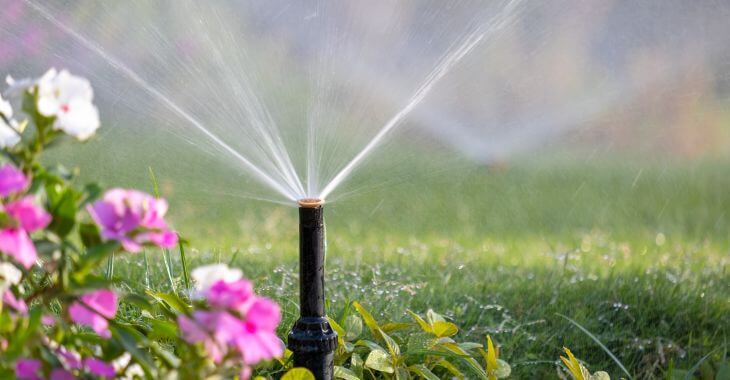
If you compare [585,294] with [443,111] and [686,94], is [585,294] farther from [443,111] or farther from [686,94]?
[686,94]

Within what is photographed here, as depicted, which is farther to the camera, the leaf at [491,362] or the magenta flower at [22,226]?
the leaf at [491,362]

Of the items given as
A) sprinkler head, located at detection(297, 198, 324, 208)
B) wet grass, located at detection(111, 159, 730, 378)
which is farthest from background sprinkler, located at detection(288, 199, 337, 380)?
wet grass, located at detection(111, 159, 730, 378)

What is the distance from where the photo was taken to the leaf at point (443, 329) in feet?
6.61

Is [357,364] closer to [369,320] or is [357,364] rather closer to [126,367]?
[369,320]

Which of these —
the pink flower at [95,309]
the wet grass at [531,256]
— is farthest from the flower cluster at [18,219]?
the wet grass at [531,256]

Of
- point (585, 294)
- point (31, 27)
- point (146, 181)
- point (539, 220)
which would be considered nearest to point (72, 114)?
point (585, 294)

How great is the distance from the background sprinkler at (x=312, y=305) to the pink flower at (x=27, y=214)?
2.32 feet

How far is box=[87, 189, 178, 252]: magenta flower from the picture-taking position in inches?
45.0

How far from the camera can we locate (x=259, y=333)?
1092 millimetres

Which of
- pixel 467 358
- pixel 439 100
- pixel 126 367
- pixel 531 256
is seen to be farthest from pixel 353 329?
pixel 439 100

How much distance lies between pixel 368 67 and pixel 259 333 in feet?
11.9

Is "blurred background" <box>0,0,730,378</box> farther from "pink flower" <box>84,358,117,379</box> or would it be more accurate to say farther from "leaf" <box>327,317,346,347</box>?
"pink flower" <box>84,358,117,379</box>

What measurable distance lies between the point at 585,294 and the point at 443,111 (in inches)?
121

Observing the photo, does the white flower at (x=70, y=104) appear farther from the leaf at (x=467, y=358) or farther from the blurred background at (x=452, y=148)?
the leaf at (x=467, y=358)
